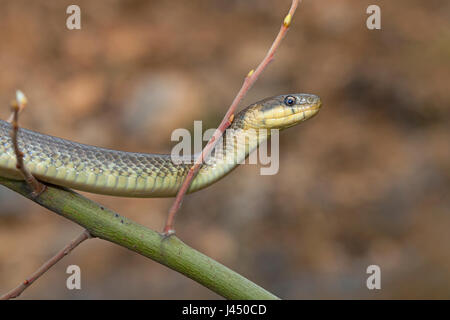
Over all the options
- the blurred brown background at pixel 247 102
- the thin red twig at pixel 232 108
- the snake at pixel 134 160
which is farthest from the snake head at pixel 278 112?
the blurred brown background at pixel 247 102

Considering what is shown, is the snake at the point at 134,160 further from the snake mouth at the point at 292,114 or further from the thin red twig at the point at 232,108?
the thin red twig at the point at 232,108

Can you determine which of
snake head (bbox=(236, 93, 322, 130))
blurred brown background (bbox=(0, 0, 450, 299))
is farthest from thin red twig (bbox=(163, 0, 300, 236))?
blurred brown background (bbox=(0, 0, 450, 299))

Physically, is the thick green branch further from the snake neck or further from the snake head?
the snake head

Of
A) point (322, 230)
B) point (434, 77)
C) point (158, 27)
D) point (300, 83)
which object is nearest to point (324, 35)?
point (300, 83)

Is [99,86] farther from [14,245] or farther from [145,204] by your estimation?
[14,245]

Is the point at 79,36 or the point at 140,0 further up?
the point at 140,0

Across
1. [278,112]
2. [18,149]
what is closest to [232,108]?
[18,149]

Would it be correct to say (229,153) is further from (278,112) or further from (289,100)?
(289,100)
